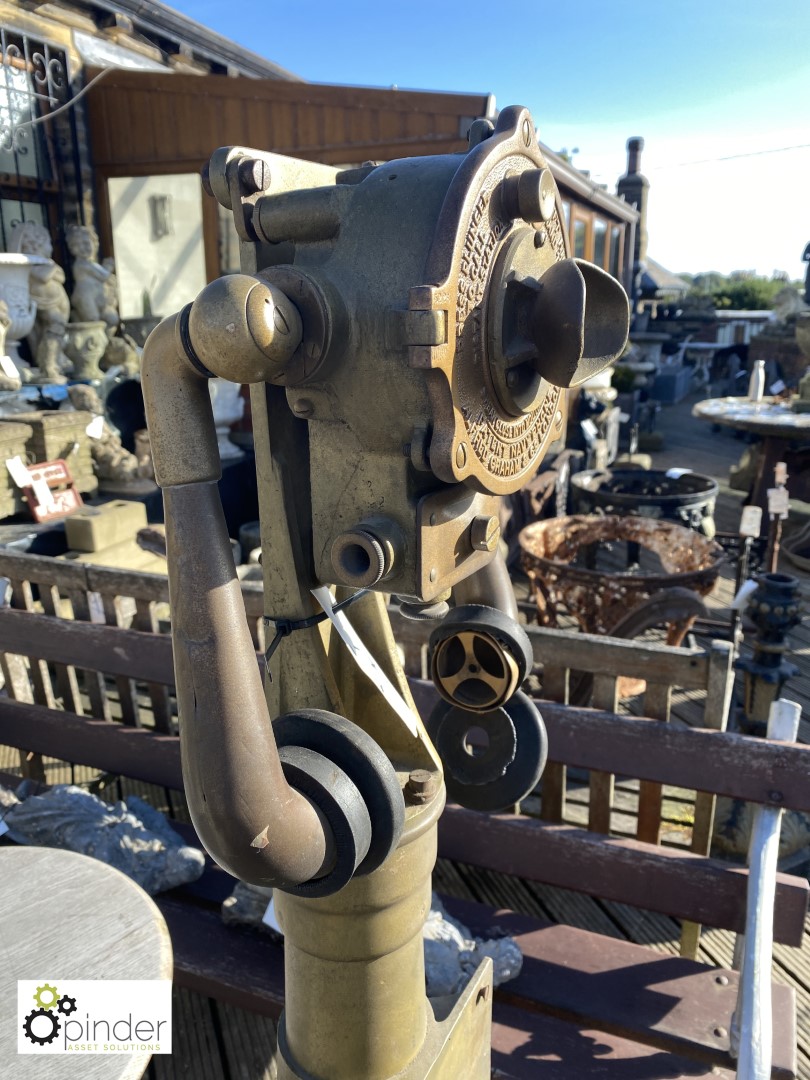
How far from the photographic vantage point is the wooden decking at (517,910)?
2057 millimetres

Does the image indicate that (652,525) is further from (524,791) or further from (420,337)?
(420,337)

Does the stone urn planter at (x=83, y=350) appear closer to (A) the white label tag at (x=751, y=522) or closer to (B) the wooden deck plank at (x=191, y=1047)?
(A) the white label tag at (x=751, y=522)

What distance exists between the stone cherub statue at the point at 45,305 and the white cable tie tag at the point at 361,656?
6.39 m

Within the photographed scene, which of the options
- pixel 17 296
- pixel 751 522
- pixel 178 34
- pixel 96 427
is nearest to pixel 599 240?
pixel 178 34

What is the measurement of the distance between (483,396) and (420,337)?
17 centimetres

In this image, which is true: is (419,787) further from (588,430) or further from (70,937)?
(588,430)

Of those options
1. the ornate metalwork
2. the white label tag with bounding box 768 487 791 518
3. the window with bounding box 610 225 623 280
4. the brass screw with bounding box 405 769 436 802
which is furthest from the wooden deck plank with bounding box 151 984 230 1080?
the window with bounding box 610 225 623 280

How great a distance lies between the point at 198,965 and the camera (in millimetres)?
1997

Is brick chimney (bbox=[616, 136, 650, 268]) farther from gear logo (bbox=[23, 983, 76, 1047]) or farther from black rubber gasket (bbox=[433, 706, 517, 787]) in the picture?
gear logo (bbox=[23, 983, 76, 1047])

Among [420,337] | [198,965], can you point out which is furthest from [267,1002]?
[420,337]

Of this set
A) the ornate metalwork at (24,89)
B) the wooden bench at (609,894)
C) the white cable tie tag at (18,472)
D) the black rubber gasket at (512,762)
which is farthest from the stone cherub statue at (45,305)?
the black rubber gasket at (512,762)

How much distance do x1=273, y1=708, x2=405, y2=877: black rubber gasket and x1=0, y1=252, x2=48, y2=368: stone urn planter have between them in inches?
255

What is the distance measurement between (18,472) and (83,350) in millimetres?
2429

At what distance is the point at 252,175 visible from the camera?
104 cm
